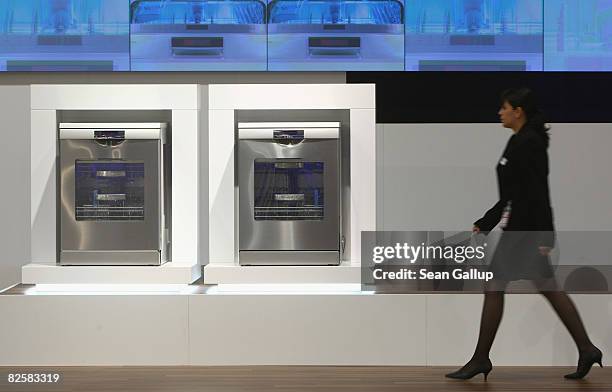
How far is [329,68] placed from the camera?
5.48 meters

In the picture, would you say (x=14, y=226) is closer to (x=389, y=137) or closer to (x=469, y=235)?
(x=389, y=137)

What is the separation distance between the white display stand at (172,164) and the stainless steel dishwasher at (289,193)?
0.30m

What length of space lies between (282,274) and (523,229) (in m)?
1.41

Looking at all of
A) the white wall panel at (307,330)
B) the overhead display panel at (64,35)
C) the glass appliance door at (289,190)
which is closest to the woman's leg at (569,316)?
the white wall panel at (307,330)

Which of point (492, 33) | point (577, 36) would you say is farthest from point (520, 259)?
point (577, 36)

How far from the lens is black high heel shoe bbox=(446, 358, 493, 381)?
13.6 feet

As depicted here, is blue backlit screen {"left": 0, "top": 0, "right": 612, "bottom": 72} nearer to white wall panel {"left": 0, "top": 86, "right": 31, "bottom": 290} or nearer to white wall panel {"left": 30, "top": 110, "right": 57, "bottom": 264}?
white wall panel {"left": 0, "top": 86, "right": 31, "bottom": 290}

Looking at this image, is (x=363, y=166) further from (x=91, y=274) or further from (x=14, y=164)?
(x=14, y=164)

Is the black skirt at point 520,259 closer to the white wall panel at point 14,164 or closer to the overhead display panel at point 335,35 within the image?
the overhead display panel at point 335,35

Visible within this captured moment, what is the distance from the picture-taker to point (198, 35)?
549cm

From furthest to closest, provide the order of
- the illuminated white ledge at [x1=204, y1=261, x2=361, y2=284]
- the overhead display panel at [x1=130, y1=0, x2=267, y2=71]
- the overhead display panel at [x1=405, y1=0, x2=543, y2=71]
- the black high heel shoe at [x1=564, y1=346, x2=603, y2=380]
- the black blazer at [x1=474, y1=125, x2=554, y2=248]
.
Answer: the overhead display panel at [x1=405, y1=0, x2=543, y2=71], the overhead display panel at [x1=130, y1=0, x2=267, y2=71], the illuminated white ledge at [x1=204, y1=261, x2=361, y2=284], the black high heel shoe at [x1=564, y1=346, x2=603, y2=380], the black blazer at [x1=474, y1=125, x2=554, y2=248]

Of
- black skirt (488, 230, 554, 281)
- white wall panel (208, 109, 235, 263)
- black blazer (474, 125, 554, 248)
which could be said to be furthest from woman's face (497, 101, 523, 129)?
white wall panel (208, 109, 235, 263)

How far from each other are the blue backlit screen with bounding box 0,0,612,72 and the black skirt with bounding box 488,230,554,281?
5.98 feet

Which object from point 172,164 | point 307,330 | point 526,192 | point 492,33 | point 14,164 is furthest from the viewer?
point 492,33
